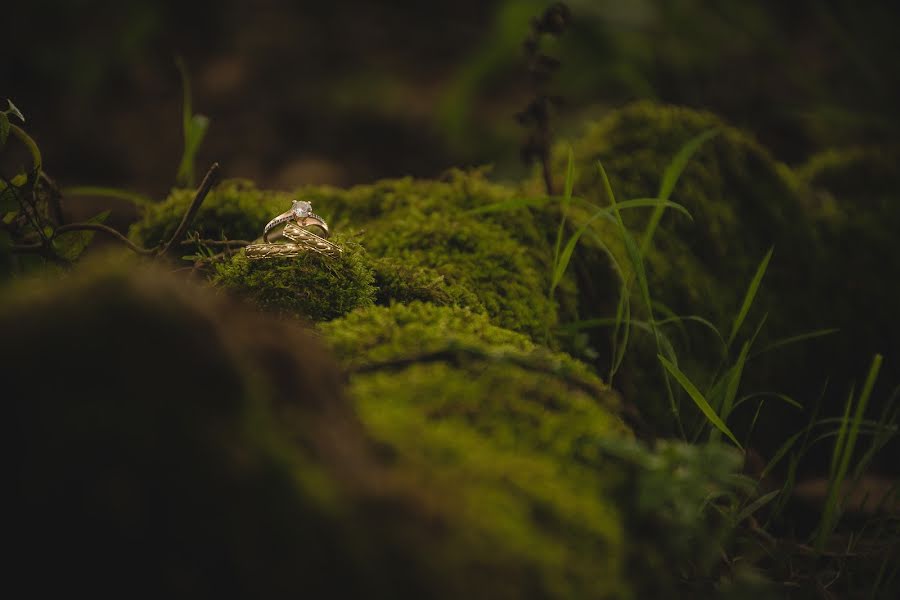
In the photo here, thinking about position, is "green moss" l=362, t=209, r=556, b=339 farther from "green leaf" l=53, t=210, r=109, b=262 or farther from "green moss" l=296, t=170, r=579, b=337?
"green leaf" l=53, t=210, r=109, b=262

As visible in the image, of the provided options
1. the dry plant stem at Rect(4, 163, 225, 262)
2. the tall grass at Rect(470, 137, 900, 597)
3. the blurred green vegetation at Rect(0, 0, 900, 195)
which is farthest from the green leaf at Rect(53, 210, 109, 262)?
the blurred green vegetation at Rect(0, 0, 900, 195)

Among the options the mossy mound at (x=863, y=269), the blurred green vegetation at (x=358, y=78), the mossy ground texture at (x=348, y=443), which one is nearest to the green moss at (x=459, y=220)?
the mossy ground texture at (x=348, y=443)

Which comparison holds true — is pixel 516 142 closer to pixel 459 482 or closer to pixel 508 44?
pixel 508 44

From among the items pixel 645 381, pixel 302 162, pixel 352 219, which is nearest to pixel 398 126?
pixel 302 162

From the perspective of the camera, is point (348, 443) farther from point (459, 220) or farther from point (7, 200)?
point (7, 200)

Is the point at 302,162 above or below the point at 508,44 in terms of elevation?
below

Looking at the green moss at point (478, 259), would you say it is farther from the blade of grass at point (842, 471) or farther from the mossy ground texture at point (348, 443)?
the blade of grass at point (842, 471)
